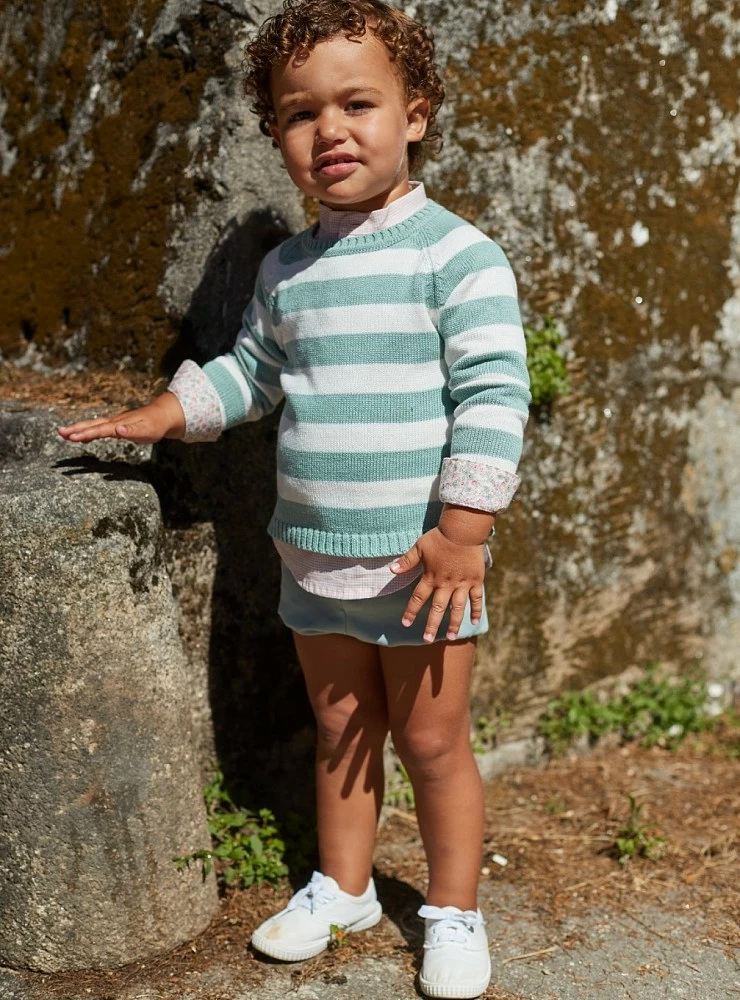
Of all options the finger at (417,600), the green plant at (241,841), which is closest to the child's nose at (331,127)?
the finger at (417,600)

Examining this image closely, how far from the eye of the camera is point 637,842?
2889 millimetres

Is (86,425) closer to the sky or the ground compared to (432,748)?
closer to the sky

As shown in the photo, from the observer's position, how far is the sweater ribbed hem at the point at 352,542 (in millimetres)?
2215

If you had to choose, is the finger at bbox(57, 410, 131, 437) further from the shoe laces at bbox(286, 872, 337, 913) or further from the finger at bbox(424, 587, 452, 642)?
the shoe laces at bbox(286, 872, 337, 913)

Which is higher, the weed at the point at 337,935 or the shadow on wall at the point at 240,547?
the shadow on wall at the point at 240,547

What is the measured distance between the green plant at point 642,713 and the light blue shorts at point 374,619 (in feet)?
3.25

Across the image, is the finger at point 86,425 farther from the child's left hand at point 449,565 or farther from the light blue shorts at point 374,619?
the child's left hand at point 449,565

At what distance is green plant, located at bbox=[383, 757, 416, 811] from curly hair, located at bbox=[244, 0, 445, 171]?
1641 mm

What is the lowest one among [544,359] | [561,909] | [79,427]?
[561,909]

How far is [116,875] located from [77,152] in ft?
6.09

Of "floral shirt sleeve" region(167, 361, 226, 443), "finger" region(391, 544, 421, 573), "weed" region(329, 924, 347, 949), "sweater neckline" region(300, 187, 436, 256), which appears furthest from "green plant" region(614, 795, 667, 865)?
"sweater neckline" region(300, 187, 436, 256)

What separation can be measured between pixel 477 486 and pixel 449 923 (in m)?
0.97

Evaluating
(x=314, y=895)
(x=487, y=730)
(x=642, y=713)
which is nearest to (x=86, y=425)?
(x=314, y=895)

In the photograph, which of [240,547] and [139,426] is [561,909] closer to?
[240,547]
